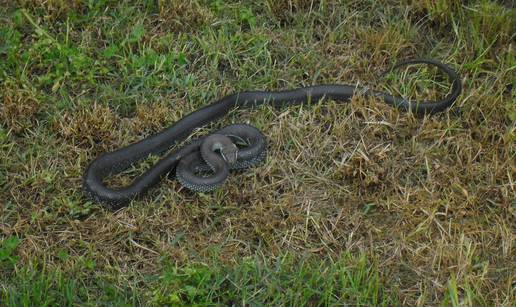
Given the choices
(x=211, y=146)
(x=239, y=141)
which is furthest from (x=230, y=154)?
(x=239, y=141)

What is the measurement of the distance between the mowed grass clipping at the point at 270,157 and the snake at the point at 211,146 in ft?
0.26

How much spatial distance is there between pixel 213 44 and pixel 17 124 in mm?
1661

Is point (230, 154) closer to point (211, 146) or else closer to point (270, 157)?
point (211, 146)

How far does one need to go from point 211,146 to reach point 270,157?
0.42 m

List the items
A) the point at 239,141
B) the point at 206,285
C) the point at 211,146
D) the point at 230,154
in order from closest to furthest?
the point at 206,285 < the point at 230,154 < the point at 211,146 < the point at 239,141

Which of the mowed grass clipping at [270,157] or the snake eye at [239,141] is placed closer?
the mowed grass clipping at [270,157]

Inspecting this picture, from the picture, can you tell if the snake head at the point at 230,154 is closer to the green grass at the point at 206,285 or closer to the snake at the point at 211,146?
the snake at the point at 211,146

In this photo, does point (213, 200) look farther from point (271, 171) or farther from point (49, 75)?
point (49, 75)

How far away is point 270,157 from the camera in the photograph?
5.64 m

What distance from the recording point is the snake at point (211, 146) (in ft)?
17.4

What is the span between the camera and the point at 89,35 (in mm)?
6371

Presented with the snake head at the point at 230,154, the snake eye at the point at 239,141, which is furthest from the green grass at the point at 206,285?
the snake eye at the point at 239,141

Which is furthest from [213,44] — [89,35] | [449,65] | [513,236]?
[513,236]

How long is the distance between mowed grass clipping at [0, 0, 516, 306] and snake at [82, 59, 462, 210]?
0.08m
